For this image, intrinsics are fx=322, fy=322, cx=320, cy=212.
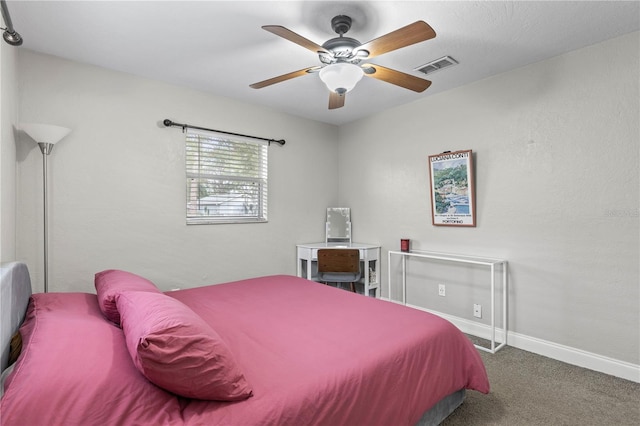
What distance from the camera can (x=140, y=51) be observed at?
98.9 inches

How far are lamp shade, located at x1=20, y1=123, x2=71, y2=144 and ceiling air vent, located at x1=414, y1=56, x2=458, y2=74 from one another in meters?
2.86

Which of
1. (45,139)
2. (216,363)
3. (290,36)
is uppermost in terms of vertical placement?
(290,36)

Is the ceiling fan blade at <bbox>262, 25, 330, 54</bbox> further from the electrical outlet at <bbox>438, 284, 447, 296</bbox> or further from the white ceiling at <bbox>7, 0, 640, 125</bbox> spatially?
the electrical outlet at <bbox>438, 284, 447, 296</bbox>

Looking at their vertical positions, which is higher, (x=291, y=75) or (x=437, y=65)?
(x=437, y=65)

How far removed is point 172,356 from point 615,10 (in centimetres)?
303

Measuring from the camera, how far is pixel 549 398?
2070 mm

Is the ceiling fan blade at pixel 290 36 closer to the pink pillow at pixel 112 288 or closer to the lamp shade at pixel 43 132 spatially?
the pink pillow at pixel 112 288

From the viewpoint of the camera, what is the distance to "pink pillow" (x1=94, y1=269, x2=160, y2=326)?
4.77 feet

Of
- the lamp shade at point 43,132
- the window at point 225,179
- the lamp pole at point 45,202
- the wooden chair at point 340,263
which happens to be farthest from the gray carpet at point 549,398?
the lamp shade at point 43,132

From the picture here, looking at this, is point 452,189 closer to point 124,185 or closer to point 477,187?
point 477,187

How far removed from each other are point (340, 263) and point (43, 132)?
281 centimetres

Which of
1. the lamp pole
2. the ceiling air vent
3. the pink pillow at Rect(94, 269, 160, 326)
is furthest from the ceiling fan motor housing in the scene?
the lamp pole

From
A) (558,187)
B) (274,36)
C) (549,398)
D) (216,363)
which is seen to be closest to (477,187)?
(558,187)

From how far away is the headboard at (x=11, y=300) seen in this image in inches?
42.6
